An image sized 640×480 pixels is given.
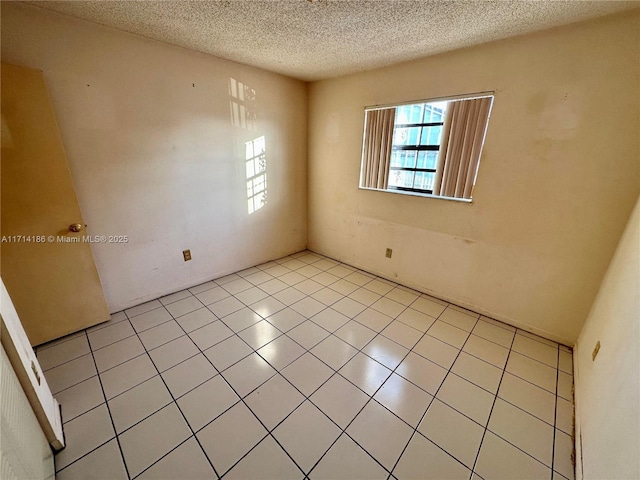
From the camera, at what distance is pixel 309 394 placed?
166 centimetres

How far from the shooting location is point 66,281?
2051 mm

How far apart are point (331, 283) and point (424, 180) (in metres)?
1.59

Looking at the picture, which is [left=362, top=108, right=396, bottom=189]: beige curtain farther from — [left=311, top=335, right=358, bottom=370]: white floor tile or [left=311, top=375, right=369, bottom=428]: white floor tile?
[left=311, top=375, right=369, bottom=428]: white floor tile

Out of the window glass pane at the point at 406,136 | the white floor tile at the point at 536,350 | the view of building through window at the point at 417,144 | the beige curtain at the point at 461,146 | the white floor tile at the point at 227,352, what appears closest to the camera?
the white floor tile at the point at 227,352

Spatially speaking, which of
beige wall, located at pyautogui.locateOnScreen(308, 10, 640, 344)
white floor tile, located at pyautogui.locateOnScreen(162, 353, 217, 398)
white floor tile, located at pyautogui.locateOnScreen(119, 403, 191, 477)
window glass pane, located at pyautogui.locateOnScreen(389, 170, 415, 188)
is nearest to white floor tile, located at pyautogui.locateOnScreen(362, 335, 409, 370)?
beige wall, located at pyautogui.locateOnScreen(308, 10, 640, 344)

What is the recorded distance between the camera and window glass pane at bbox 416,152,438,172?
106 inches

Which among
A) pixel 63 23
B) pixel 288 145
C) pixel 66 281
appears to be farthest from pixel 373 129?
pixel 66 281

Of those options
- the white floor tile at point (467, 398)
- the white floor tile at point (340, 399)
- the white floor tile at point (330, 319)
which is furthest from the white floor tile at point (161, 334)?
the white floor tile at point (467, 398)

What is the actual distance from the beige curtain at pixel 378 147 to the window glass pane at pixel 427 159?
1.09 ft

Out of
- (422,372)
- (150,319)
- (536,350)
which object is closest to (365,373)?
(422,372)

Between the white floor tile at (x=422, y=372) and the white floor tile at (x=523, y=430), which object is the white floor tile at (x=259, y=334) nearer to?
the white floor tile at (x=422, y=372)

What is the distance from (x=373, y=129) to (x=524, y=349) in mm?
2585

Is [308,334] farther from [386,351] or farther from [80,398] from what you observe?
[80,398]

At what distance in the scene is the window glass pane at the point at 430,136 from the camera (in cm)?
266
